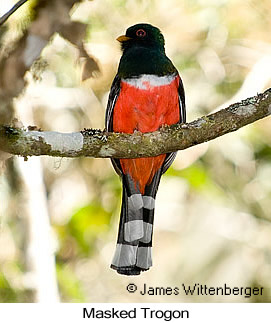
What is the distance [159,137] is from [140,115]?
1.43 feet

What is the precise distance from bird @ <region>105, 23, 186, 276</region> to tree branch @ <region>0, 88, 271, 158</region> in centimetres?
40

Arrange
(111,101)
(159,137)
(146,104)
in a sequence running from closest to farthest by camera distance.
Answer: (159,137), (146,104), (111,101)

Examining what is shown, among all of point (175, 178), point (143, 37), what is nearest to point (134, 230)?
point (143, 37)

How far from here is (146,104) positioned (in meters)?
3.74

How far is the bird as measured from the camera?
3.76 meters

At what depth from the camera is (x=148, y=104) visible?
3738 mm

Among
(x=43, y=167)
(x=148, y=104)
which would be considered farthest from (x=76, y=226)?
(x=148, y=104)

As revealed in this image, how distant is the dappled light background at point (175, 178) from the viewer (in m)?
5.13

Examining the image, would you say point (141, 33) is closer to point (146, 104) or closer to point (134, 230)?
point (146, 104)

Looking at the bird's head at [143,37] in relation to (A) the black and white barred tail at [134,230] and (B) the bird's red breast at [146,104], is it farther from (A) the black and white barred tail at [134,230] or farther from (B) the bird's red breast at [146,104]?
(A) the black and white barred tail at [134,230]

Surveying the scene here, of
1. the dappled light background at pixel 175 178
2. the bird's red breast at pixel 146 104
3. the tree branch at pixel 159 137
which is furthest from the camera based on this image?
the dappled light background at pixel 175 178

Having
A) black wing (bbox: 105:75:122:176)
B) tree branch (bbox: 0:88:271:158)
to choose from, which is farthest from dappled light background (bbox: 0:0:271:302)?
tree branch (bbox: 0:88:271:158)

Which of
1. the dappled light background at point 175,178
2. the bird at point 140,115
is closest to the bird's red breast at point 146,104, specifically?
the bird at point 140,115
